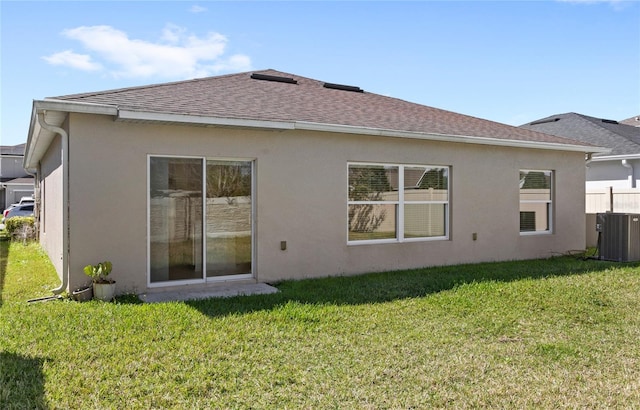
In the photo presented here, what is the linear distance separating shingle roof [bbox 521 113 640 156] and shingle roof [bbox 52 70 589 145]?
21.0ft

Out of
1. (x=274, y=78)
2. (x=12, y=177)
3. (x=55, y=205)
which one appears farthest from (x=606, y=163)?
(x=12, y=177)

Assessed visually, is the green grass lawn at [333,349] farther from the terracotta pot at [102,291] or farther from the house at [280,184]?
the house at [280,184]

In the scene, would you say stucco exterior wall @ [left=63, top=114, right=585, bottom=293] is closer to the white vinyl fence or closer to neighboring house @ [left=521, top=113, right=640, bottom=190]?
the white vinyl fence

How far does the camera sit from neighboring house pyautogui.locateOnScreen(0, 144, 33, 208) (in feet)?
127

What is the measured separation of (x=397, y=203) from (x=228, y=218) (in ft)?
12.5

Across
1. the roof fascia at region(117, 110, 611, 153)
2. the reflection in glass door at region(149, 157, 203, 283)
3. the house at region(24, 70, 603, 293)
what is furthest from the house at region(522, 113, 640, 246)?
the reflection in glass door at region(149, 157, 203, 283)

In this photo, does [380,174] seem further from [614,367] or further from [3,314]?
[3,314]

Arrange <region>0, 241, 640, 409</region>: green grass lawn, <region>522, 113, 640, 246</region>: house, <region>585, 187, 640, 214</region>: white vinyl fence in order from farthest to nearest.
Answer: <region>522, 113, 640, 246</region>: house → <region>585, 187, 640, 214</region>: white vinyl fence → <region>0, 241, 640, 409</region>: green grass lawn

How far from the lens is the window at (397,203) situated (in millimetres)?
9961

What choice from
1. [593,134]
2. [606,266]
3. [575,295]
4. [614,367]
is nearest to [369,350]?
[614,367]

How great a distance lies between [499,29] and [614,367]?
32.5ft

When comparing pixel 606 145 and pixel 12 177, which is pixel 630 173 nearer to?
pixel 606 145

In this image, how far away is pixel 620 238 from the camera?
1191cm

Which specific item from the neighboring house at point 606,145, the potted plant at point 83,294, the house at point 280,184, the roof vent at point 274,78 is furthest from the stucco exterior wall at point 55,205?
the neighboring house at point 606,145
